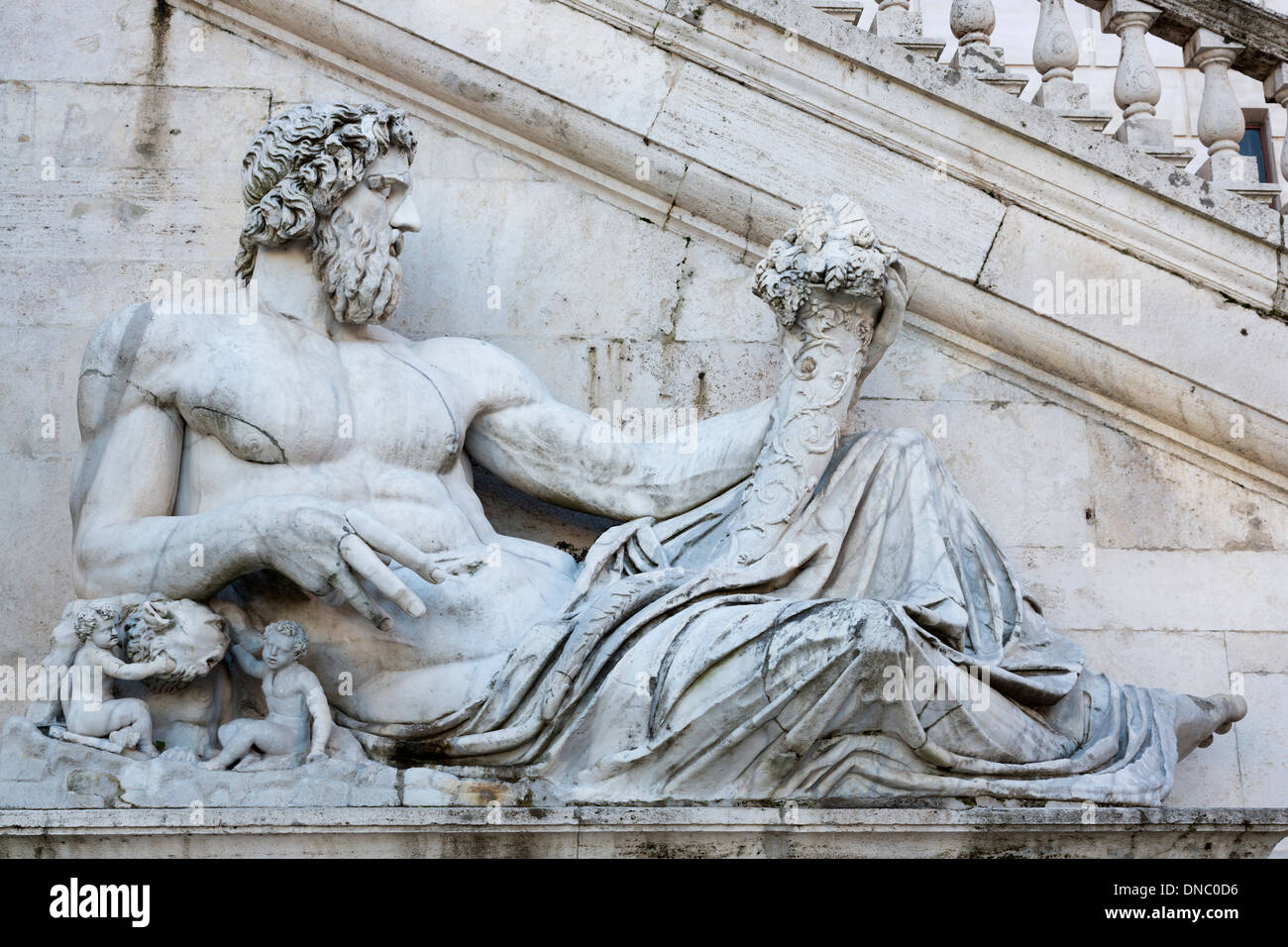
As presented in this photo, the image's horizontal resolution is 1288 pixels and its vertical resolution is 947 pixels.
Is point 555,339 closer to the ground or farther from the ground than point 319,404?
farther from the ground

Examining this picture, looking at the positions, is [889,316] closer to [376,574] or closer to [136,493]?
[376,574]

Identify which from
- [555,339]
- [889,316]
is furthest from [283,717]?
[889,316]

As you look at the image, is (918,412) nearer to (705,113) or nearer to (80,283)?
(705,113)

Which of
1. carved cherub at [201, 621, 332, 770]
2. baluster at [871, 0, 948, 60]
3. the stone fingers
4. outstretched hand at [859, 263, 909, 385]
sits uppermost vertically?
baluster at [871, 0, 948, 60]

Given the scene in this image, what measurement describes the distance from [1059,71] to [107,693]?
4082 millimetres

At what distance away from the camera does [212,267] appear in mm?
7824

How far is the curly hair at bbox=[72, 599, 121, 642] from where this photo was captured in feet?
21.0

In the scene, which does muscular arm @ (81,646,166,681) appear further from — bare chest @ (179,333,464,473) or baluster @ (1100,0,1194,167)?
baluster @ (1100,0,1194,167)

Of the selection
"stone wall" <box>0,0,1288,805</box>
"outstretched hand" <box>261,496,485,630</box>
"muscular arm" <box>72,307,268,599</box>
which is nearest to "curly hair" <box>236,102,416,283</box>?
"muscular arm" <box>72,307,268,599</box>

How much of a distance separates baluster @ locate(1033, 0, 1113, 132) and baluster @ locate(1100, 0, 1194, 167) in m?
0.13

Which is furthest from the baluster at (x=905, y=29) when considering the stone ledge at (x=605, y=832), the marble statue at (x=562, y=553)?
the stone ledge at (x=605, y=832)

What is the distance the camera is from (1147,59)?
813 cm

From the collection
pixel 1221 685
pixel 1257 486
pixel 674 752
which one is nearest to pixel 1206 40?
pixel 1257 486
